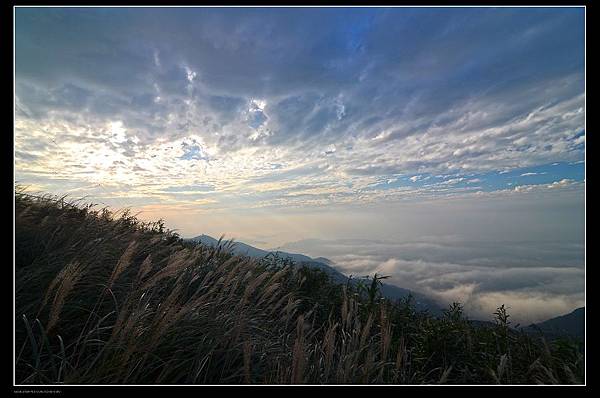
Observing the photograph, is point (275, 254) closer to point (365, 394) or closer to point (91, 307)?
point (91, 307)

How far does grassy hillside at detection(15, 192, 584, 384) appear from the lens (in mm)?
2426

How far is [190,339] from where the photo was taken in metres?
2.92

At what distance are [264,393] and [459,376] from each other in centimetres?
190

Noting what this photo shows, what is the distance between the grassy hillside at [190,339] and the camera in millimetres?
2426

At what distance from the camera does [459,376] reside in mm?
3193
